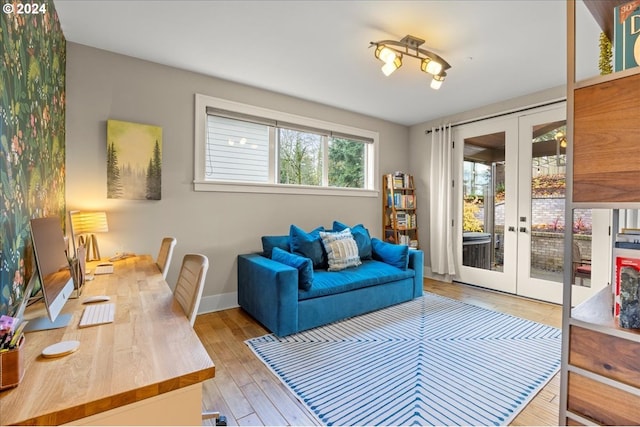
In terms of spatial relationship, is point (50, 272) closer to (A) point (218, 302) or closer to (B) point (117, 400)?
(B) point (117, 400)

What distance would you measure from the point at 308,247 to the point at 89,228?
1.95m

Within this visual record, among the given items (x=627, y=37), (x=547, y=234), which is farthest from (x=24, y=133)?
(x=547, y=234)

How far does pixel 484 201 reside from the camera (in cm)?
419

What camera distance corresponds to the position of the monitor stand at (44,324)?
1162 mm

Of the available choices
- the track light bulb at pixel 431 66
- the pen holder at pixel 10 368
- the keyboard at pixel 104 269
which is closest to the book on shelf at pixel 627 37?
the track light bulb at pixel 431 66

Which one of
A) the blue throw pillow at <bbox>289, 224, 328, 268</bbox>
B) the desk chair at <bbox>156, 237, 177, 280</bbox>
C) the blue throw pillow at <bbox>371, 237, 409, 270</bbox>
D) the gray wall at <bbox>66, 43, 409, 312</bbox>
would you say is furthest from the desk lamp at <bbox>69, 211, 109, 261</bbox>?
the blue throw pillow at <bbox>371, 237, 409, 270</bbox>

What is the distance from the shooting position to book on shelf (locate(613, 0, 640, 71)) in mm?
892

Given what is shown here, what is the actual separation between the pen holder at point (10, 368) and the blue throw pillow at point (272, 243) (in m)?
2.48

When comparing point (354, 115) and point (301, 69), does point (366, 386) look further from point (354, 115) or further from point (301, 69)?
point (354, 115)

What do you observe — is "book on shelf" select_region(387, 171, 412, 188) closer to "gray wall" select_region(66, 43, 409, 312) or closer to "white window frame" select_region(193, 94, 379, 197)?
"white window frame" select_region(193, 94, 379, 197)

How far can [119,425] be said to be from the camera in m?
0.80

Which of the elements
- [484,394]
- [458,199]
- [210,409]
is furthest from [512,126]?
[210,409]

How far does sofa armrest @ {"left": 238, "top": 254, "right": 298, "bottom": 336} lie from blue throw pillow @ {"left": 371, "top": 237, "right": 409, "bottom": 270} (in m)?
1.55

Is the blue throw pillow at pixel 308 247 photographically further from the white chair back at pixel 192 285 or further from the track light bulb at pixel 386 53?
the track light bulb at pixel 386 53
